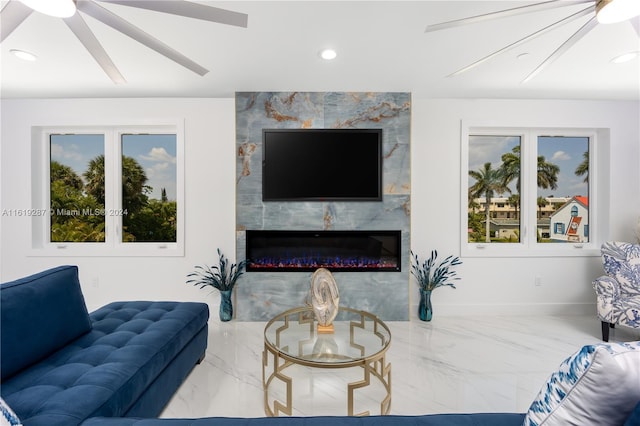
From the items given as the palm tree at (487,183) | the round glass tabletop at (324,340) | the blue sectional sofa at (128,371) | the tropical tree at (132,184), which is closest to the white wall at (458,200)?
the palm tree at (487,183)

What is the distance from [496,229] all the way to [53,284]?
155 inches

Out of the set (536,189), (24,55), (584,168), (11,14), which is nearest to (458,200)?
(536,189)

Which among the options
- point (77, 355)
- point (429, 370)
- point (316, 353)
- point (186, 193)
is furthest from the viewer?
point (186, 193)

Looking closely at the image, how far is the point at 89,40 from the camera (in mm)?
1537

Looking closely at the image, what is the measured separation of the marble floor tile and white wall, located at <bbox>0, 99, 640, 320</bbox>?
1.15ft

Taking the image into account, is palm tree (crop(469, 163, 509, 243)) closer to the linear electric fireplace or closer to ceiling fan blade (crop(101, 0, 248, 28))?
the linear electric fireplace

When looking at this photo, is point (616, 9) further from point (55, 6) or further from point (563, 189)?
point (563, 189)

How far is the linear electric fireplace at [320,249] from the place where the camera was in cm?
319

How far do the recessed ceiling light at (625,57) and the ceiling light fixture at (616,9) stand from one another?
1271 millimetres

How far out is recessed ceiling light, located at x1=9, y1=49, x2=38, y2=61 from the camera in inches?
89.2

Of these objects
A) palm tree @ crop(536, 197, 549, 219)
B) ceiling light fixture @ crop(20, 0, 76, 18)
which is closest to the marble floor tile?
palm tree @ crop(536, 197, 549, 219)

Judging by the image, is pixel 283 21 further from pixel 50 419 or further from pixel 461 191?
pixel 461 191

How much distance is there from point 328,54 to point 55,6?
5.22ft

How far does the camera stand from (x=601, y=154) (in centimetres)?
341
